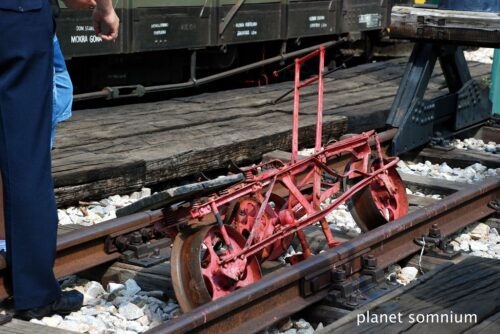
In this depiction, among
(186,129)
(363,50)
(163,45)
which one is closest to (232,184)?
(186,129)

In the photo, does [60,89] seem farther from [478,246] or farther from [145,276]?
[478,246]

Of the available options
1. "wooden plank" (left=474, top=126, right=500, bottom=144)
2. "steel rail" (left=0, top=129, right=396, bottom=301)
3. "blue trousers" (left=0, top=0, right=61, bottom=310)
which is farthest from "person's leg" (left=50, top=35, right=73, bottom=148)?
"wooden plank" (left=474, top=126, right=500, bottom=144)

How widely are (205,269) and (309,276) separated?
44 centimetres

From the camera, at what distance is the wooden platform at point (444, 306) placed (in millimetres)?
3924

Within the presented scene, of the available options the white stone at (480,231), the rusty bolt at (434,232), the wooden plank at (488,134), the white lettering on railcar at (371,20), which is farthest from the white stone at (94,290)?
the white lettering on railcar at (371,20)

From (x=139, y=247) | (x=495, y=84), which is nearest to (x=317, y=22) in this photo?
(x=495, y=84)

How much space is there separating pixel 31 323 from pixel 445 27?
432 cm

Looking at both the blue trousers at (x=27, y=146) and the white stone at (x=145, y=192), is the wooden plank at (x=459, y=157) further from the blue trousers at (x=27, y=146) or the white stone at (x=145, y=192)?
the blue trousers at (x=27, y=146)

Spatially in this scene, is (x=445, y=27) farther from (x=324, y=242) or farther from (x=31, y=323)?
(x=31, y=323)

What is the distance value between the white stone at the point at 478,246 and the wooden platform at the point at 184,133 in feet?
6.46

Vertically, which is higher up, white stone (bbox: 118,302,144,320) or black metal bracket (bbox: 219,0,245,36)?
black metal bracket (bbox: 219,0,245,36)

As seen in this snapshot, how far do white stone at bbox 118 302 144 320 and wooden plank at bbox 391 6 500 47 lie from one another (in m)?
3.76

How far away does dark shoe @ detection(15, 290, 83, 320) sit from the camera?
4.21 meters

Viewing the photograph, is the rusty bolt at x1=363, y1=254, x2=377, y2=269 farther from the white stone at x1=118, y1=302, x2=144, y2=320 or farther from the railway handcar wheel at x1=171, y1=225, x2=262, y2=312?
the white stone at x1=118, y1=302, x2=144, y2=320
